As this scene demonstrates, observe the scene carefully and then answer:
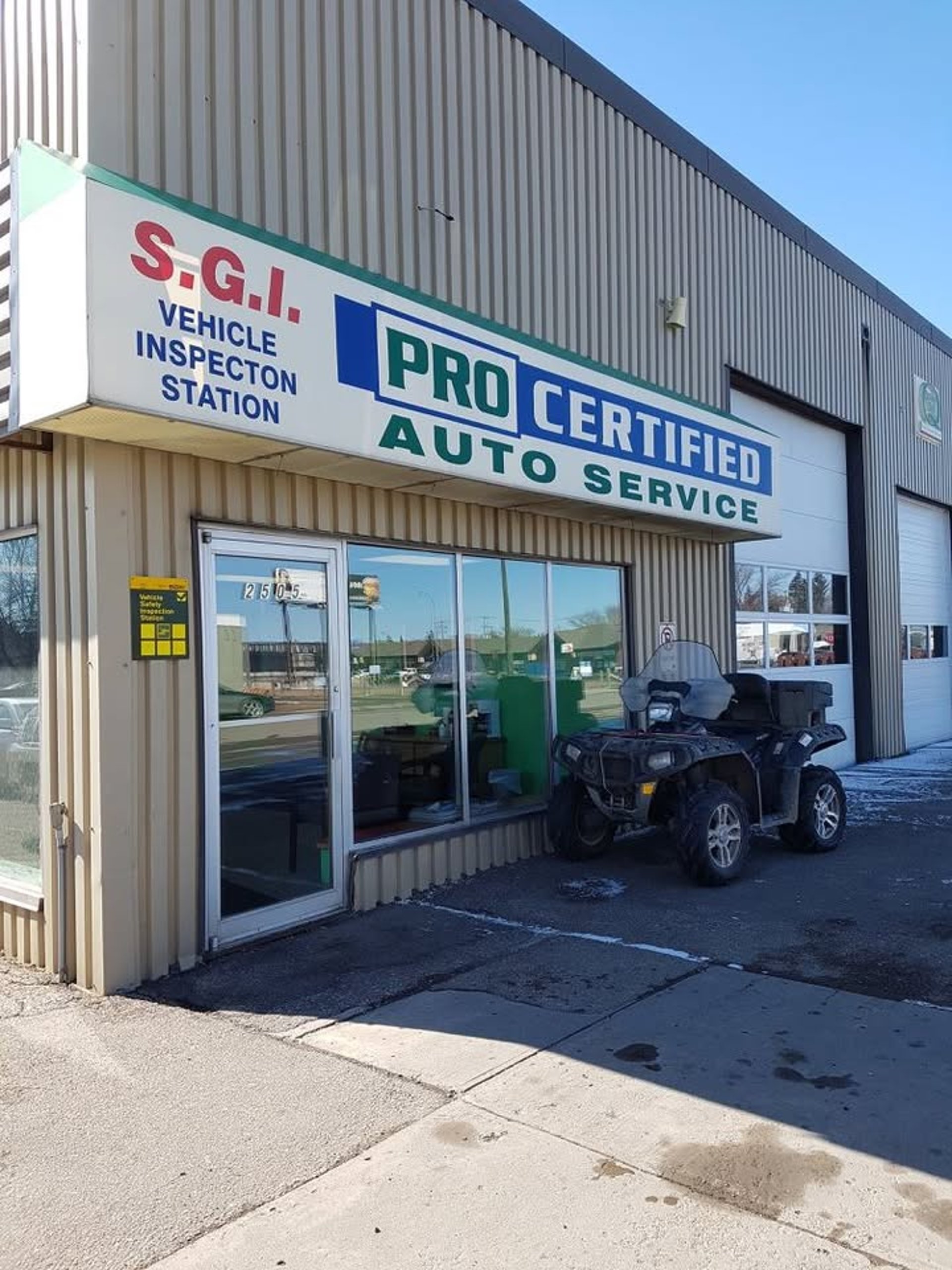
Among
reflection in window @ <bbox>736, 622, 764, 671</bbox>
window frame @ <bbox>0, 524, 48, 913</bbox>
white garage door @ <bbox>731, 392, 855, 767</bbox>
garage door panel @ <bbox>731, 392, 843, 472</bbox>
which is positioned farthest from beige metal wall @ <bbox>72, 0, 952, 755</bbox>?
reflection in window @ <bbox>736, 622, 764, 671</bbox>

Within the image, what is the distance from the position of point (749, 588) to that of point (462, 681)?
19.3ft

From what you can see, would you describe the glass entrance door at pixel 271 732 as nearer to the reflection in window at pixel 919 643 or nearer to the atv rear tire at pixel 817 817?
the atv rear tire at pixel 817 817

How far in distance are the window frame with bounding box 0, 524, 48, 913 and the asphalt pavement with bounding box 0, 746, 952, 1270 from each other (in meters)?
0.40

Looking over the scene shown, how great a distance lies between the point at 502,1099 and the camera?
404cm

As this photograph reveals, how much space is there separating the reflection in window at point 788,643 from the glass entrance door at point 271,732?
25.4ft

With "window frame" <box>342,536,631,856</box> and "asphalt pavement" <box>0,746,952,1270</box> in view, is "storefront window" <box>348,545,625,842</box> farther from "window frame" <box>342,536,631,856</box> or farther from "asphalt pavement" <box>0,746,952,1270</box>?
"asphalt pavement" <box>0,746,952,1270</box>

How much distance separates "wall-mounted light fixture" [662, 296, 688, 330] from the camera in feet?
34.0

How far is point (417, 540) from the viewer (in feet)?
24.3

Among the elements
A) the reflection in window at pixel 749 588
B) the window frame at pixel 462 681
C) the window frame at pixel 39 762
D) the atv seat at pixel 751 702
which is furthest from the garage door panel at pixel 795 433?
the window frame at pixel 39 762

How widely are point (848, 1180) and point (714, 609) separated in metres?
8.13

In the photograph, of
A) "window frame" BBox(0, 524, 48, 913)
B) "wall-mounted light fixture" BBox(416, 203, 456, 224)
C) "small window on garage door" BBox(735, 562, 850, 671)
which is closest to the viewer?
"window frame" BBox(0, 524, 48, 913)

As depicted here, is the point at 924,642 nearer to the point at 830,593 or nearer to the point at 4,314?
the point at 830,593

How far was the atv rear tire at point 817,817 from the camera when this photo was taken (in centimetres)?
843

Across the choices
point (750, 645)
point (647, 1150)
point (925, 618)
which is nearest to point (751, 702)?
point (750, 645)
